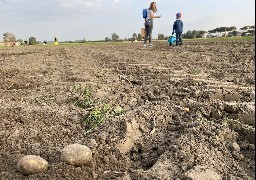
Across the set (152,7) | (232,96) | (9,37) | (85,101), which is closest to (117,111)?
(85,101)

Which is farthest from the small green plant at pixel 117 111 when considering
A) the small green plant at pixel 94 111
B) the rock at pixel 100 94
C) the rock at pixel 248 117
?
the rock at pixel 248 117

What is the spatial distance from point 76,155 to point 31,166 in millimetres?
315

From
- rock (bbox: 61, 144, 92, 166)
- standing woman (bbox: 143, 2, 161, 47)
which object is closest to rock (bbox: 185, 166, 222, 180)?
rock (bbox: 61, 144, 92, 166)

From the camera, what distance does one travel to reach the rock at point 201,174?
2270mm

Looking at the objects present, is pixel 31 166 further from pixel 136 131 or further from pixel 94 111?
pixel 94 111

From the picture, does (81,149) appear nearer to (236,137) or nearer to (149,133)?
(149,133)

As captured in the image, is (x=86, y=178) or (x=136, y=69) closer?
(x=86, y=178)

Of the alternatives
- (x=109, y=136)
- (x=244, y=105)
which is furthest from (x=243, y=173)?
(x=244, y=105)

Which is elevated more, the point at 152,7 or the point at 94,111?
the point at 152,7

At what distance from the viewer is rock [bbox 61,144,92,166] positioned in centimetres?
255

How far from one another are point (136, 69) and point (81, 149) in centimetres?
494

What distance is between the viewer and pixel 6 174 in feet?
8.12

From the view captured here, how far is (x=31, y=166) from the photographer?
2482 mm

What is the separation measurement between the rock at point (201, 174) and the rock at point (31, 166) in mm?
998
